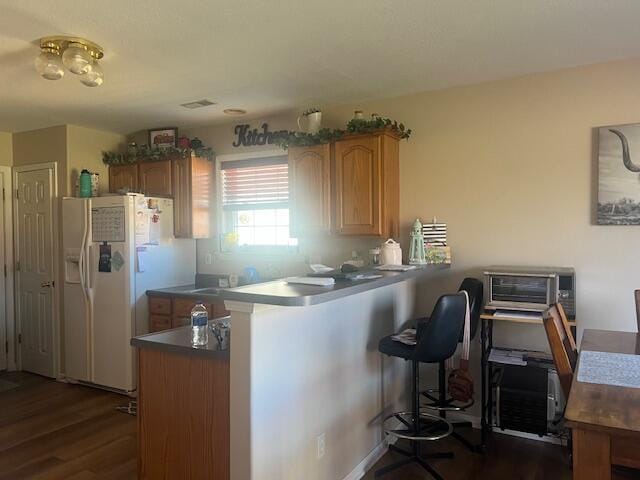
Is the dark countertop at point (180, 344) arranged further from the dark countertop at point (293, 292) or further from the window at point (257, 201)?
the window at point (257, 201)

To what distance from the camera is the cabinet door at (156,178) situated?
4.39 meters

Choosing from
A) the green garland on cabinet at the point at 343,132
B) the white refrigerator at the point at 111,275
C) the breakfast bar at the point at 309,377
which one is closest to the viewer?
the breakfast bar at the point at 309,377

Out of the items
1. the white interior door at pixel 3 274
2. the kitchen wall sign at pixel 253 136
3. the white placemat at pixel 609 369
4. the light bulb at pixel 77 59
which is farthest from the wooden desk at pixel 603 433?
the white interior door at pixel 3 274

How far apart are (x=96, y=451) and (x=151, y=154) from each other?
2603mm

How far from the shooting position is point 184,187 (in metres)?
4.33

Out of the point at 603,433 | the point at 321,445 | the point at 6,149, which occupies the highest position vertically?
the point at 6,149

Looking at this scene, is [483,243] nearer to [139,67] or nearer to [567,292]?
[567,292]

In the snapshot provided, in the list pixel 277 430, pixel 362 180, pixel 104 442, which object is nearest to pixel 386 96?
pixel 362 180

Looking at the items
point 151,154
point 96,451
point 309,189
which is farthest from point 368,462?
point 151,154

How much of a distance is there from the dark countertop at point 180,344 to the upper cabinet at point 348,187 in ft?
5.04

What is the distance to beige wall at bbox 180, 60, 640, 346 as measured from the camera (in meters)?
2.97

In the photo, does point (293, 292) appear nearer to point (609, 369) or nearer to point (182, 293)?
point (609, 369)

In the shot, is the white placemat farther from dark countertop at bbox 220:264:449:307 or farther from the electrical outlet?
the electrical outlet

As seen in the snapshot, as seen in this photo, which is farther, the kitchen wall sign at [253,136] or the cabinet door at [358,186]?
the kitchen wall sign at [253,136]
